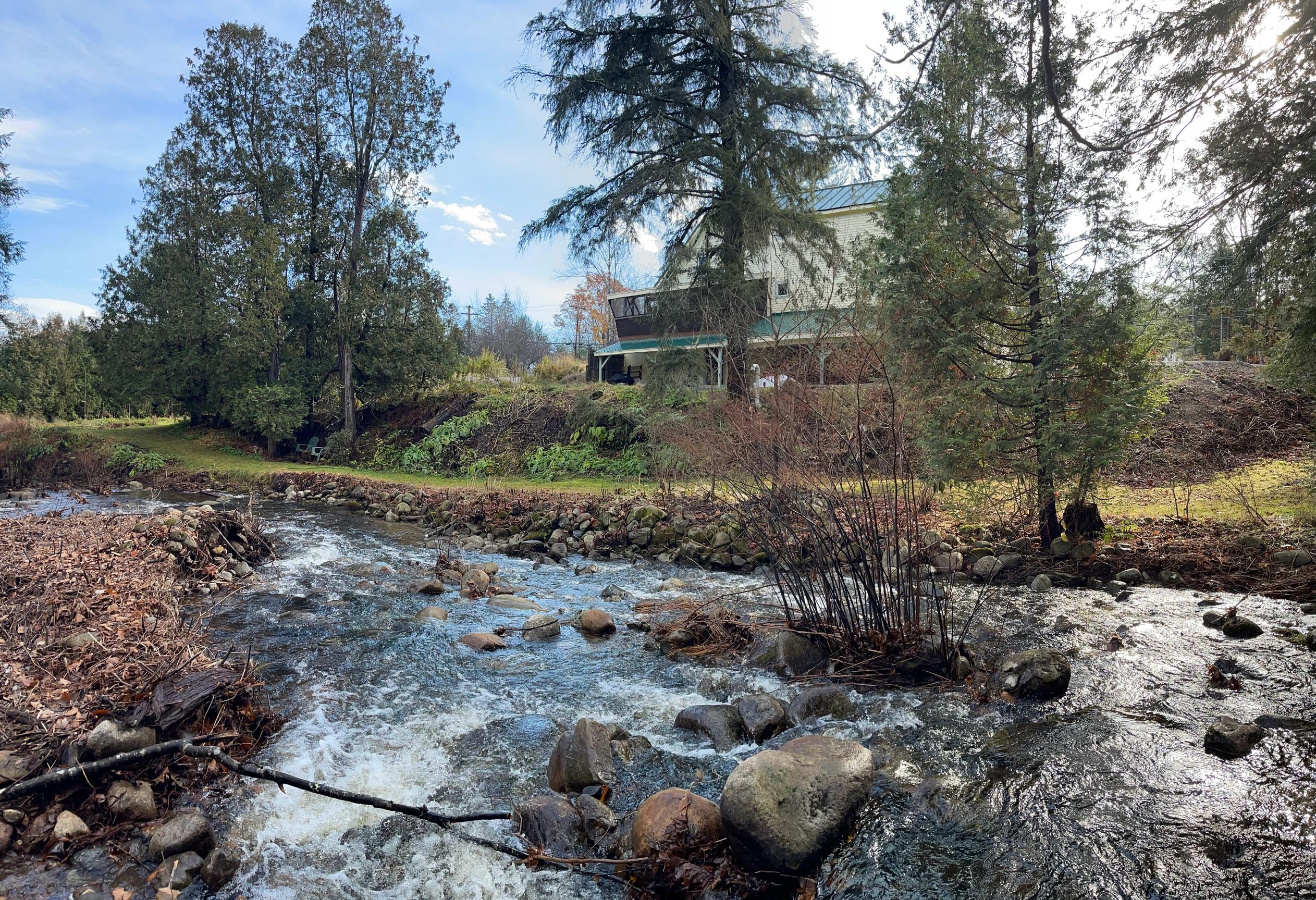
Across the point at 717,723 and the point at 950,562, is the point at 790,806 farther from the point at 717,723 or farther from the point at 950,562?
the point at 950,562

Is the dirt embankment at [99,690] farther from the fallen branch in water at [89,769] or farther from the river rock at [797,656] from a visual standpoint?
the river rock at [797,656]

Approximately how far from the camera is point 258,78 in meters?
25.2

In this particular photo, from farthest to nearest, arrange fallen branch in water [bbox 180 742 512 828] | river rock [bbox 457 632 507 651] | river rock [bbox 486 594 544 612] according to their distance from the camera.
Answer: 1. river rock [bbox 486 594 544 612]
2. river rock [bbox 457 632 507 651]
3. fallen branch in water [bbox 180 742 512 828]

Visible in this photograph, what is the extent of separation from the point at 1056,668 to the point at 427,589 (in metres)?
7.14

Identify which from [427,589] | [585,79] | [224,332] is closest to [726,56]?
[585,79]


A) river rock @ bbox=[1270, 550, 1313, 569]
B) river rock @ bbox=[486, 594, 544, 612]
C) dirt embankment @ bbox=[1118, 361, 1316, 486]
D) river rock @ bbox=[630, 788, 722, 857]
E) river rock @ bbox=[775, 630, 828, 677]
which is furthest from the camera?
dirt embankment @ bbox=[1118, 361, 1316, 486]

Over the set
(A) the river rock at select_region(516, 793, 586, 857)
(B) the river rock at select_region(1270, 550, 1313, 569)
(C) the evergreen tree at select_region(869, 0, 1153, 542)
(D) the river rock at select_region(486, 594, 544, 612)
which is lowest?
(A) the river rock at select_region(516, 793, 586, 857)

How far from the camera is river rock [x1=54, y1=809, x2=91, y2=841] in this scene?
3502 millimetres

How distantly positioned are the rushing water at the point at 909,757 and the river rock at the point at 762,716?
186mm

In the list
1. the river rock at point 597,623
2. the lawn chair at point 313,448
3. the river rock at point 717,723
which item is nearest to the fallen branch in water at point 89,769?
the river rock at point 717,723

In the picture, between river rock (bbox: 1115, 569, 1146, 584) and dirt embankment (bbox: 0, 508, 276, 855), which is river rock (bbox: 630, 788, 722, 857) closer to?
dirt embankment (bbox: 0, 508, 276, 855)

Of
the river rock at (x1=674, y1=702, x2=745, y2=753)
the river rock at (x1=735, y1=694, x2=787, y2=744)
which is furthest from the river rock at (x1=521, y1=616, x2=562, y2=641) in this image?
the river rock at (x1=735, y1=694, x2=787, y2=744)

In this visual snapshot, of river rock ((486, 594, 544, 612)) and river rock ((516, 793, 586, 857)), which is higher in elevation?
river rock ((486, 594, 544, 612))

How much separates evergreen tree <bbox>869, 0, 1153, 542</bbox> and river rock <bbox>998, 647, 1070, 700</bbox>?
13.0 ft
